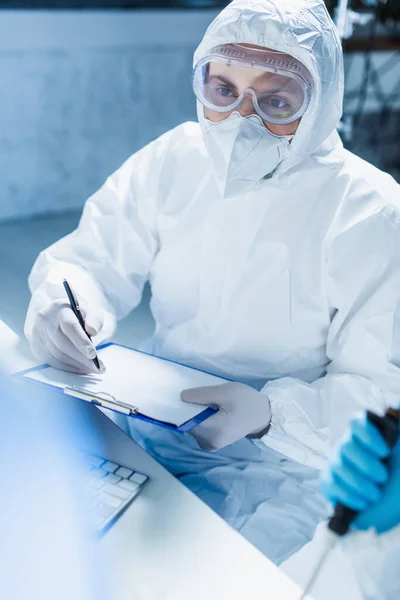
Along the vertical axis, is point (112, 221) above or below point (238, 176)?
below

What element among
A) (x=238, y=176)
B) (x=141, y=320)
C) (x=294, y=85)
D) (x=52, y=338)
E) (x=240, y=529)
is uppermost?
(x=294, y=85)

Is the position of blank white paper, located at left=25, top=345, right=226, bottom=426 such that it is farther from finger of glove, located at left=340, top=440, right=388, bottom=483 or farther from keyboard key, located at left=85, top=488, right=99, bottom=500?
finger of glove, located at left=340, top=440, right=388, bottom=483

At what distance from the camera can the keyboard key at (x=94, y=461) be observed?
81 centimetres

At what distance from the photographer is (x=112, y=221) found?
1.45 metres

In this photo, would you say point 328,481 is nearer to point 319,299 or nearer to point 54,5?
point 319,299

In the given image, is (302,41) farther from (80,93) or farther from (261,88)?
(80,93)

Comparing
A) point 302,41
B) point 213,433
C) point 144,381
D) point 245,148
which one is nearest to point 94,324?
point 144,381

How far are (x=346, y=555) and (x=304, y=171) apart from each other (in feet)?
2.43

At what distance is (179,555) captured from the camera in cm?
69

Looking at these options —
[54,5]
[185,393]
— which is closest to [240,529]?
[185,393]

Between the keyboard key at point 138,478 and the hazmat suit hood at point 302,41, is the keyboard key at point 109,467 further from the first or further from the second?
the hazmat suit hood at point 302,41

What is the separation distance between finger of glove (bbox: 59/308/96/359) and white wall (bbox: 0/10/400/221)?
229 centimetres

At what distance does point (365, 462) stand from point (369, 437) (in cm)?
3

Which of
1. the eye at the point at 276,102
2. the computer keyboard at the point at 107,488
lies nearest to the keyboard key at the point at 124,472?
the computer keyboard at the point at 107,488
